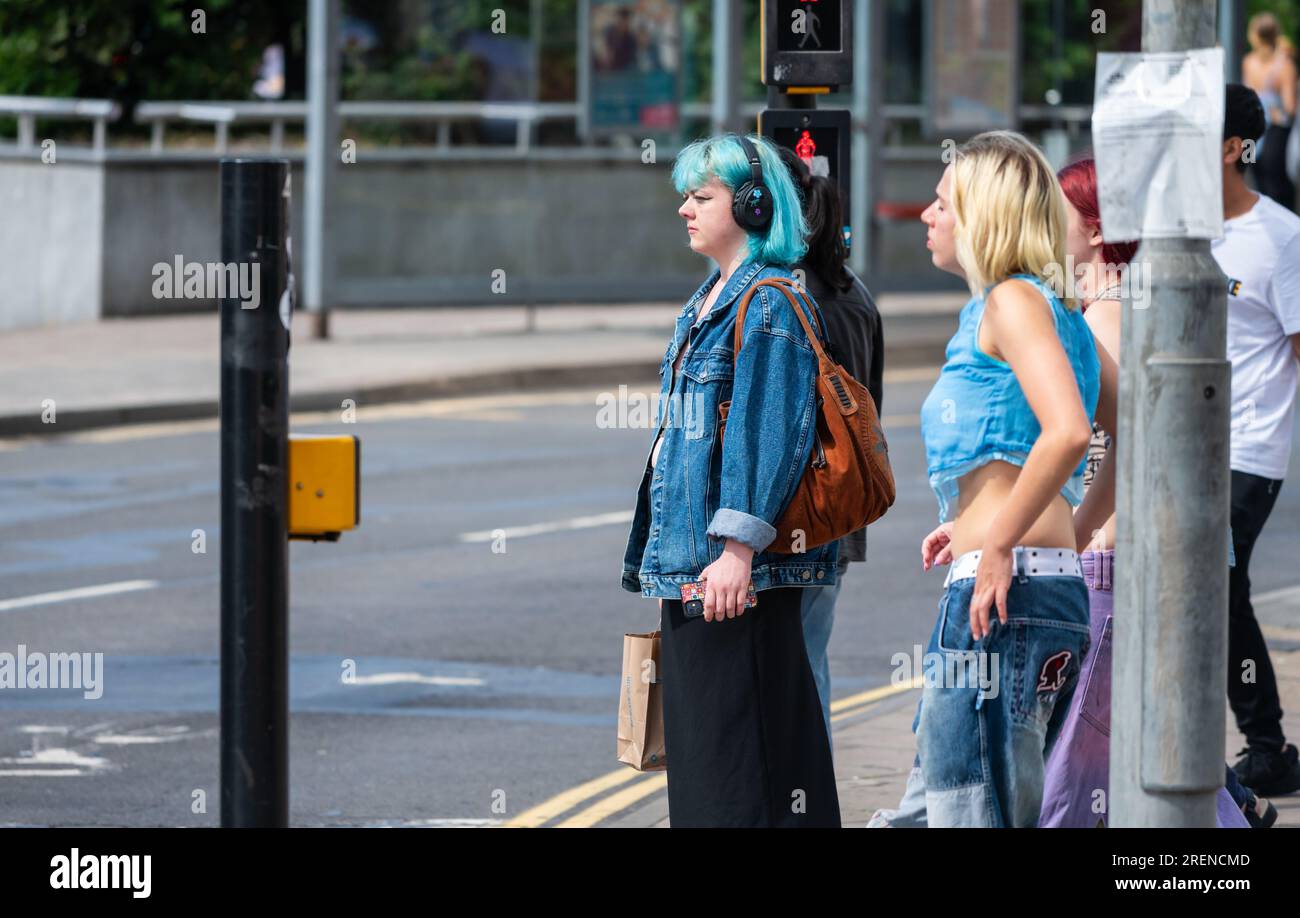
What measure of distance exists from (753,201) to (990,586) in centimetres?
97

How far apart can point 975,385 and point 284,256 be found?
1.46 meters

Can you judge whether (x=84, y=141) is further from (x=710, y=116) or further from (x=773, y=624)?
(x=773, y=624)

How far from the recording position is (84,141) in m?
24.1

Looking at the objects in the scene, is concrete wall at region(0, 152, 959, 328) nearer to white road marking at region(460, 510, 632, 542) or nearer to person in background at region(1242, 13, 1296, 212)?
person in background at region(1242, 13, 1296, 212)

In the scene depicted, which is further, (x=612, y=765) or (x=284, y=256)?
(x=612, y=765)

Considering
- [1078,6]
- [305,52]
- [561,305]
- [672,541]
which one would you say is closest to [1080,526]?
[672,541]

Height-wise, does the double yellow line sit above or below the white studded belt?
below

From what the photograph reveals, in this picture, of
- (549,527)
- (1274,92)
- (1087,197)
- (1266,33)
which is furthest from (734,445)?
(1274,92)

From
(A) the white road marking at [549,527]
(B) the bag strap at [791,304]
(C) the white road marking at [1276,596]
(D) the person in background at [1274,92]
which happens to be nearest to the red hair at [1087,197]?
(B) the bag strap at [791,304]

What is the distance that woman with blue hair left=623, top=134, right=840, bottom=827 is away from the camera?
4.81 metres

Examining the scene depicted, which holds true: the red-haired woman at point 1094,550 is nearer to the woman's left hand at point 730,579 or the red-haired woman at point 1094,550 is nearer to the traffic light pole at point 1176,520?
the woman's left hand at point 730,579

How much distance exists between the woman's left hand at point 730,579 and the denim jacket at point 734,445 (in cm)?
3

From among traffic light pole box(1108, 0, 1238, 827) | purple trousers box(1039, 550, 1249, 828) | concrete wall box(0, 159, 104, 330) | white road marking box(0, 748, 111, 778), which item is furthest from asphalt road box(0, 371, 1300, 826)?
concrete wall box(0, 159, 104, 330)

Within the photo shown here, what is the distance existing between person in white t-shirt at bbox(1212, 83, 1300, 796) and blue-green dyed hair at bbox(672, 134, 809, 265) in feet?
6.46
